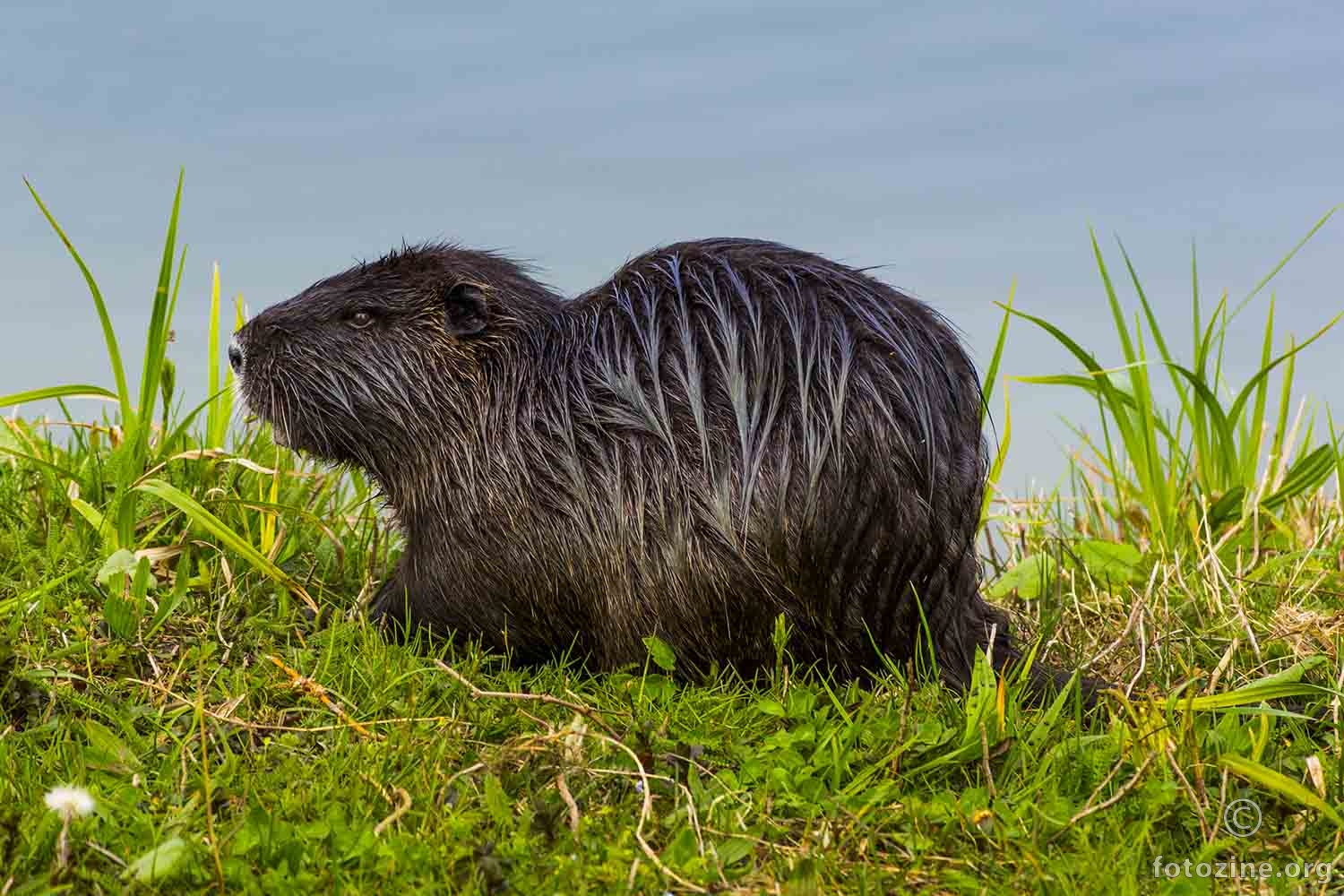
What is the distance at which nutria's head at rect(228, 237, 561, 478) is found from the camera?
157 inches

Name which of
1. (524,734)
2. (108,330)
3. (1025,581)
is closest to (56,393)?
(108,330)

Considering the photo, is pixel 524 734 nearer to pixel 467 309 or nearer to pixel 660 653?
pixel 660 653

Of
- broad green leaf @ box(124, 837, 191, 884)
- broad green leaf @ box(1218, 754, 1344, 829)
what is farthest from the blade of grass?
broad green leaf @ box(1218, 754, 1344, 829)

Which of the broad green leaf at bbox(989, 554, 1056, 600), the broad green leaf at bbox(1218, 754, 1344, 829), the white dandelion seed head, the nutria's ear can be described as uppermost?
the nutria's ear

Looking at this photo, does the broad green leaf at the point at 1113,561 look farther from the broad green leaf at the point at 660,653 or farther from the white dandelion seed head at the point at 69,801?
the white dandelion seed head at the point at 69,801

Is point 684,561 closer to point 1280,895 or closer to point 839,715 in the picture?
point 839,715

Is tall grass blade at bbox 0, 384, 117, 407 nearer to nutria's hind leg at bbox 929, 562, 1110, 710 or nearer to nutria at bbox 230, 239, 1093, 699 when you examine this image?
nutria at bbox 230, 239, 1093, 699

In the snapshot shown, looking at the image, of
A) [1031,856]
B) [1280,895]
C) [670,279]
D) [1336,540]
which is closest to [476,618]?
[670,279]

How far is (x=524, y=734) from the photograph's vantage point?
3201 millimetres

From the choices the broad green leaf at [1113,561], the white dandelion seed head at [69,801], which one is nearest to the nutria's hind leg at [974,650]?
the broad green leaf at [1113,561]

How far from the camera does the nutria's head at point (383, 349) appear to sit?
399 cm

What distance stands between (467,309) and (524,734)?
1.37 meters

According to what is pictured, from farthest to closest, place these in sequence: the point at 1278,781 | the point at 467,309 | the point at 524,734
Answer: the point at 467,309 < the point at 524,734 < the point at 1278,781

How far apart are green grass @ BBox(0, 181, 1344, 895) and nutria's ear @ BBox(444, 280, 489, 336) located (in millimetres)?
876
